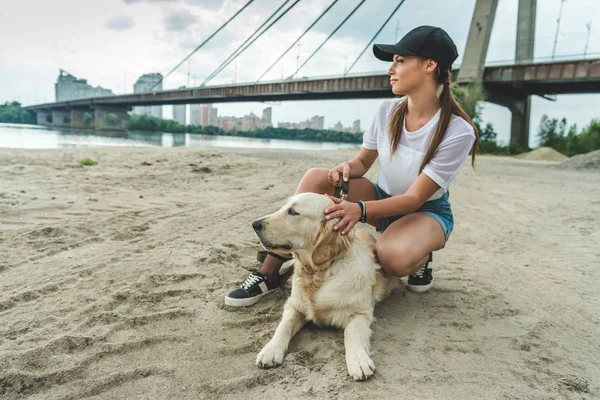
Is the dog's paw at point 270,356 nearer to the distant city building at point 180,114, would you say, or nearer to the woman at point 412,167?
the woman at point 412,167

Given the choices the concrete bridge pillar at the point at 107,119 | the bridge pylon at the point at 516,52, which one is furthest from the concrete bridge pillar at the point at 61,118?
the bridge pylon at the point at 516,52

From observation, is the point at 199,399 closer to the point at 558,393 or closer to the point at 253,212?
the point at 558,393

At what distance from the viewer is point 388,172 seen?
264cm

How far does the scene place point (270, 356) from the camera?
1.84m

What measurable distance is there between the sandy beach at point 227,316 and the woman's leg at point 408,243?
0.32 m

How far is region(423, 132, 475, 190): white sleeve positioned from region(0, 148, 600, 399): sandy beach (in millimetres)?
877

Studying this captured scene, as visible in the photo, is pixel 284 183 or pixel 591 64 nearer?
pixel 284 183

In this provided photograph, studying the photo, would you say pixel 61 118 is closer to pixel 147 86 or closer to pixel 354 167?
pixel 147 86

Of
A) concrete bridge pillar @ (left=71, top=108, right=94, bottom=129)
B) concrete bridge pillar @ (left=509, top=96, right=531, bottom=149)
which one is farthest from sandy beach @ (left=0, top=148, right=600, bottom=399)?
concrete bridge pillar @ (left=71, top=108, right=94, bottom=129)

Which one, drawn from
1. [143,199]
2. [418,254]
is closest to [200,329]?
[418,254]

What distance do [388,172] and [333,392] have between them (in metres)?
1.50

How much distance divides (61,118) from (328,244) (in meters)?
61.6

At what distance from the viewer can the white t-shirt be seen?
231 cm

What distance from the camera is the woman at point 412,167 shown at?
223 cm
